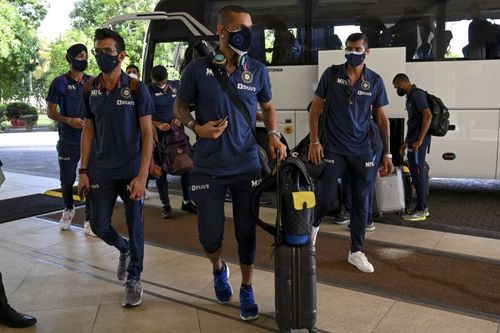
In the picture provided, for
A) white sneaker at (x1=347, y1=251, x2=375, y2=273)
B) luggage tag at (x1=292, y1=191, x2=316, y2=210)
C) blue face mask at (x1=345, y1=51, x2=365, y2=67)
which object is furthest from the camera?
white sneaker at (x1=347, y1=251, x2=375, y2=273)

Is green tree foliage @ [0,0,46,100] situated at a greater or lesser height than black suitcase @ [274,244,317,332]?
greater

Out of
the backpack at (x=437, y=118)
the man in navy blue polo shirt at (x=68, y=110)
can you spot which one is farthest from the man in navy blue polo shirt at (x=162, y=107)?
the backpack at (x=437, y=118)

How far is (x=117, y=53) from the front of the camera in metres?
3.69

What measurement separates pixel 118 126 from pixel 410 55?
5.45 meters

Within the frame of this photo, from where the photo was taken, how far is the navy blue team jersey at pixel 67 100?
556 cm

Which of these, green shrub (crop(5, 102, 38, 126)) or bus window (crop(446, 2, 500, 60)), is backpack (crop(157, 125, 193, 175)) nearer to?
bus window (crop(446, 2, 500, 60))

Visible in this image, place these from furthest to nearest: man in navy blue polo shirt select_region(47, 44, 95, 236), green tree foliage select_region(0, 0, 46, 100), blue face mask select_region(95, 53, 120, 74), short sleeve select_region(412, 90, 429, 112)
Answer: green tree foliage select_region(0, 0, 46, 100)
short sleeve select_region(412, 90, 429, 112)
man in navy blue polo shirt select_region(47, 44, 95, 236)
blue face mask select_region(95, 53, 120, 74)

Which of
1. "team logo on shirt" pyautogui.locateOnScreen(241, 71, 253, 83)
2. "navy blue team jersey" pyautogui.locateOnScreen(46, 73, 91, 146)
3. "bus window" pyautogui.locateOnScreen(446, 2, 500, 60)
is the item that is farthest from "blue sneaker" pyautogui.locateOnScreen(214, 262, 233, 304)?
"bus window" pyautogui.locateOnScreen(446, 2, 500, 60)

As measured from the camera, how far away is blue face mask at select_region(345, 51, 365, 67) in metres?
4.39

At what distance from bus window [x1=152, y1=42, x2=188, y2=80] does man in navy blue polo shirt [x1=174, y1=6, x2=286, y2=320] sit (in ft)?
18.4

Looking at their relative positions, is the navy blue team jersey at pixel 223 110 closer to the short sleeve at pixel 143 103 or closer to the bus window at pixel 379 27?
the short sleeve at pixel 143 103

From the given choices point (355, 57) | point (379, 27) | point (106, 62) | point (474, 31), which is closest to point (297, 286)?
point (106, 62)

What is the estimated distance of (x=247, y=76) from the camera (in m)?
3.30

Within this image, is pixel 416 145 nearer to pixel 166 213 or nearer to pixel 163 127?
pixel 163 127
